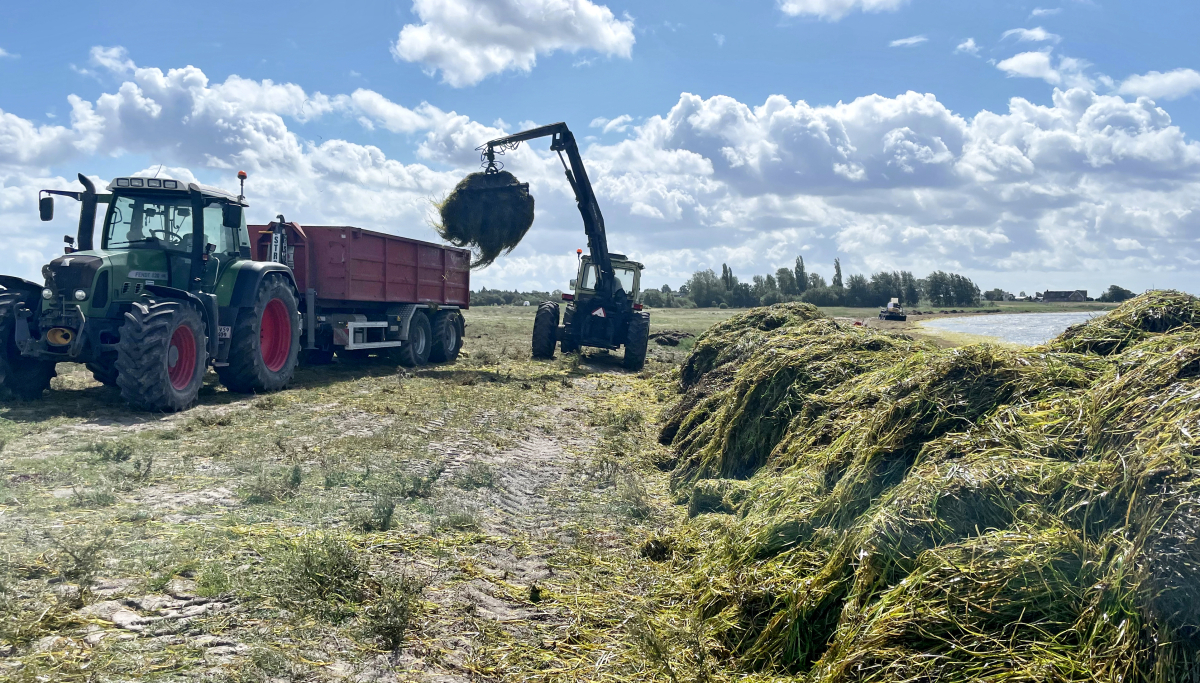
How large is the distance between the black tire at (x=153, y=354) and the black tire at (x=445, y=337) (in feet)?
26.9

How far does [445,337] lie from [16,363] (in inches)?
364

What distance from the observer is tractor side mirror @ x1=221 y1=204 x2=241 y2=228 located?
11406 millimetres

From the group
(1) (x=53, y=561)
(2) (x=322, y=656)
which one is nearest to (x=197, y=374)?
(1) (x=53, y=561)

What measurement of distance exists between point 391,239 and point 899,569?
13.7 meters

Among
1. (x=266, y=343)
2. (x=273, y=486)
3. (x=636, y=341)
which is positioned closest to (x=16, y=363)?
(x=266, y=343)

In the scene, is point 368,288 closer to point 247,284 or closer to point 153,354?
point 247,284

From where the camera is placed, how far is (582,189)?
1862cm

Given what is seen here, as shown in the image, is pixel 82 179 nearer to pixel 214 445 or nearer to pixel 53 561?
pixel 214 445

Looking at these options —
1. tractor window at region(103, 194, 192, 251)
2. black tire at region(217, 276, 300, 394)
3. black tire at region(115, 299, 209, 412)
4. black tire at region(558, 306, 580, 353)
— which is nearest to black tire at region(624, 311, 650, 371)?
black tire at region(558, 306, 580, 353)

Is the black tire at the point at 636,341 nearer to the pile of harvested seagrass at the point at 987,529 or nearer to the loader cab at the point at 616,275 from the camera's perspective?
the loader cab at the point at 616,275

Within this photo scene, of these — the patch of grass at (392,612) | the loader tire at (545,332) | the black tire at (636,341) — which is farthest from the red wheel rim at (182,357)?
the black tire at (636,341)

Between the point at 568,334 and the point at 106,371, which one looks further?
the point at 568,334

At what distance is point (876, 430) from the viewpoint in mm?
4945

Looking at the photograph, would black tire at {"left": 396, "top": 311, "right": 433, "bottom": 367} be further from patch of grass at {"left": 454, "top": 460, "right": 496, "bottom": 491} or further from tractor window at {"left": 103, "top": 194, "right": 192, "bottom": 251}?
patch of grass at {"left": 454, "top": 460, "right": 496, "bottom": 491}
